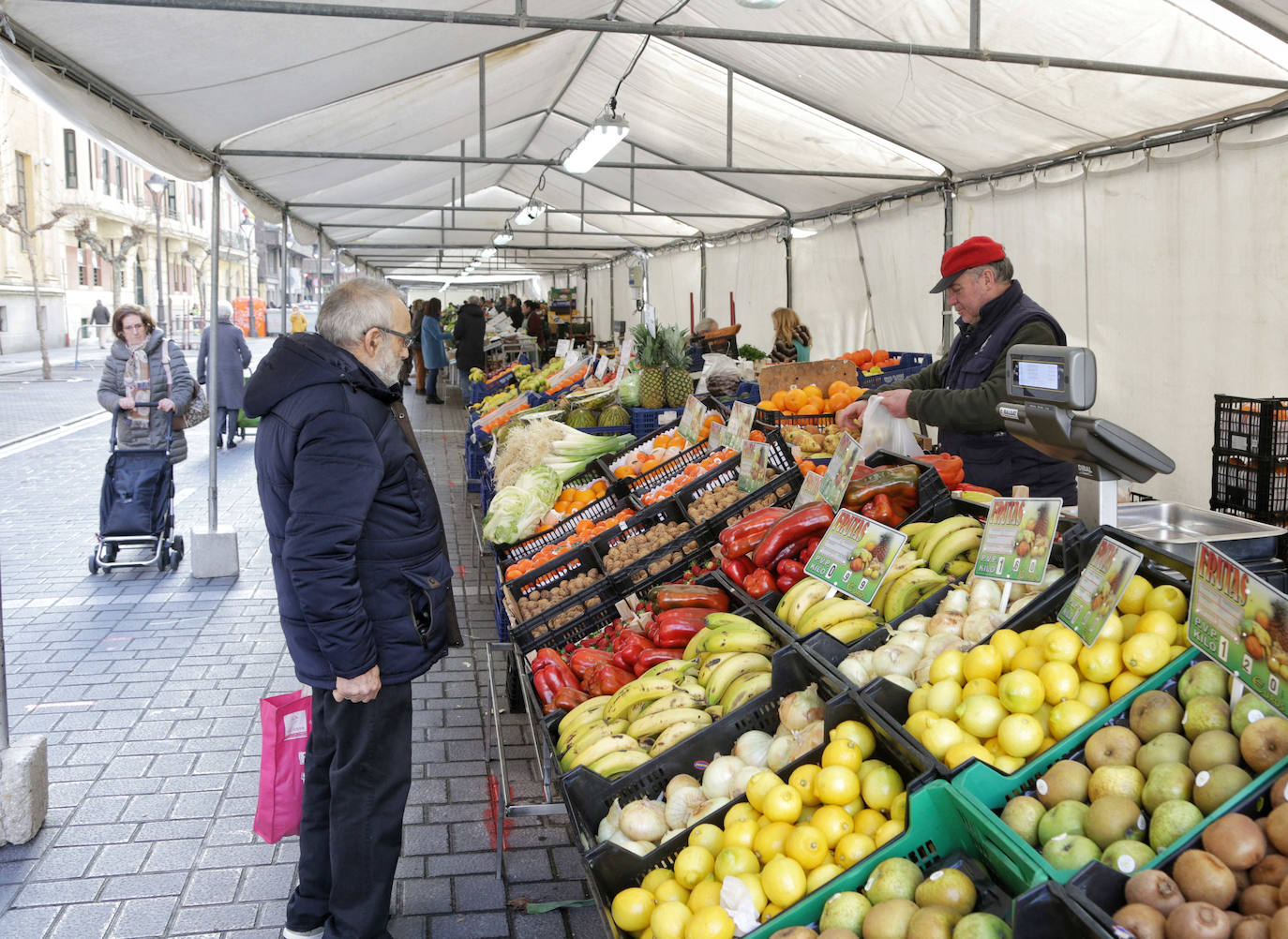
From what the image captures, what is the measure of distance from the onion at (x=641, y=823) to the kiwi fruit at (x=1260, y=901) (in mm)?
A: 1292

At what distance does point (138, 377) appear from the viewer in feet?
22.1

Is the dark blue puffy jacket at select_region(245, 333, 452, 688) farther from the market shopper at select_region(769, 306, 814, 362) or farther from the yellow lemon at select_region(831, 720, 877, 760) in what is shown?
the market shopper at select_region(769, 306, 814, 362)

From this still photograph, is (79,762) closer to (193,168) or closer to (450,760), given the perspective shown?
(450,760)

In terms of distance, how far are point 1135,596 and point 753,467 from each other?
7.02 feet

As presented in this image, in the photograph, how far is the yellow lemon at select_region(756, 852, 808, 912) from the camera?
1.94 meters

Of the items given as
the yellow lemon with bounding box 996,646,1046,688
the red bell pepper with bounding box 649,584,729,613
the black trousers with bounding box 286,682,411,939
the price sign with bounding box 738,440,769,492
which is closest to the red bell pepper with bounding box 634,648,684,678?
the red bell pepper with bounding box 649,584,729,613

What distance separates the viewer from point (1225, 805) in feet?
5.21

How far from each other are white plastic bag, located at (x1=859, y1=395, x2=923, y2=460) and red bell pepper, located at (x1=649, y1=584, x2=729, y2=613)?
103 centimetres

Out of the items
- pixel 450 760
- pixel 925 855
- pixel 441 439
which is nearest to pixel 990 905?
pixel 925 855

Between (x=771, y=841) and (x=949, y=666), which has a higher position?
(x=949, y=666)

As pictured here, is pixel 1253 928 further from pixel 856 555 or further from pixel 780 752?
pixel 856 555

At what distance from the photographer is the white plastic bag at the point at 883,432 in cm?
423

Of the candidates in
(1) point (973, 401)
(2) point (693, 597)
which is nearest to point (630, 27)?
(1) point (973, 401)

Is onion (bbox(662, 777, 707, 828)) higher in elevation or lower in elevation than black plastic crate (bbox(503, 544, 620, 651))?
lower
